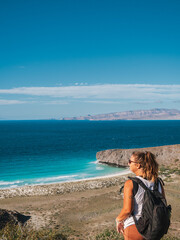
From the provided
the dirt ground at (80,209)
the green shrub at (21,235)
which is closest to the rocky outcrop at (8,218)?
the dirt ground at (80,209)

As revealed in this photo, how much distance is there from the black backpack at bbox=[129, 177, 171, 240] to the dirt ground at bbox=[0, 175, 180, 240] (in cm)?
1222

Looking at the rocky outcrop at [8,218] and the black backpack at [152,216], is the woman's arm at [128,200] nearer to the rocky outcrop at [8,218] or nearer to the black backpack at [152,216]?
the black backpack at [152,216]

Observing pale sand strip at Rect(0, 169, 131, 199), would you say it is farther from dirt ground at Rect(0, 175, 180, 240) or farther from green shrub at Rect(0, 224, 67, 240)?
green shrub at Rect(0, 224, 67, 240)

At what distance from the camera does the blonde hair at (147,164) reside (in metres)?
3.92

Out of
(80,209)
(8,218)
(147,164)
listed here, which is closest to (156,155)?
(80,209)

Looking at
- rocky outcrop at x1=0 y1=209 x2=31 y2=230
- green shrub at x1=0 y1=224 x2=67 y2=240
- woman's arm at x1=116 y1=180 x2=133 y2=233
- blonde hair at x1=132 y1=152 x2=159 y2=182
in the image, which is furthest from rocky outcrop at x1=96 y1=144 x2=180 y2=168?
woman's arm at x1=116 y1=180 x2=133 y2=233

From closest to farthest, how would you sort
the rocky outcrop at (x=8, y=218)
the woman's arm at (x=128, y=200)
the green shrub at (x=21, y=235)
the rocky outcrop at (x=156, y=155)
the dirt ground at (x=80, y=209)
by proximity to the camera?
the woman's arm at (x=128, y=200) < the green shrub at (x=21, y=235) < the rocky outcrop at (x=8, y=218) < the dirt ground at (x=80, y=209) < the rocky outcrop at (x=156, y=155)

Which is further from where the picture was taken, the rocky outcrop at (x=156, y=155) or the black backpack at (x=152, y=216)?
the rocky outcrop at (x=156, y=155)

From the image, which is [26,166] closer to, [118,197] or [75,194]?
[75,194]

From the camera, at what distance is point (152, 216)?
11.8ft

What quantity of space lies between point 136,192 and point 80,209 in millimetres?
19562

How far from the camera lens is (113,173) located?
39594 millimetres

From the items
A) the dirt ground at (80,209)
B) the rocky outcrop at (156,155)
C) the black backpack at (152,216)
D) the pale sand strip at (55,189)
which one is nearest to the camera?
the black backpack at (152,216)

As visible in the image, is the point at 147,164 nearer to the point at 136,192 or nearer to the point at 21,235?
the point at 136,192
